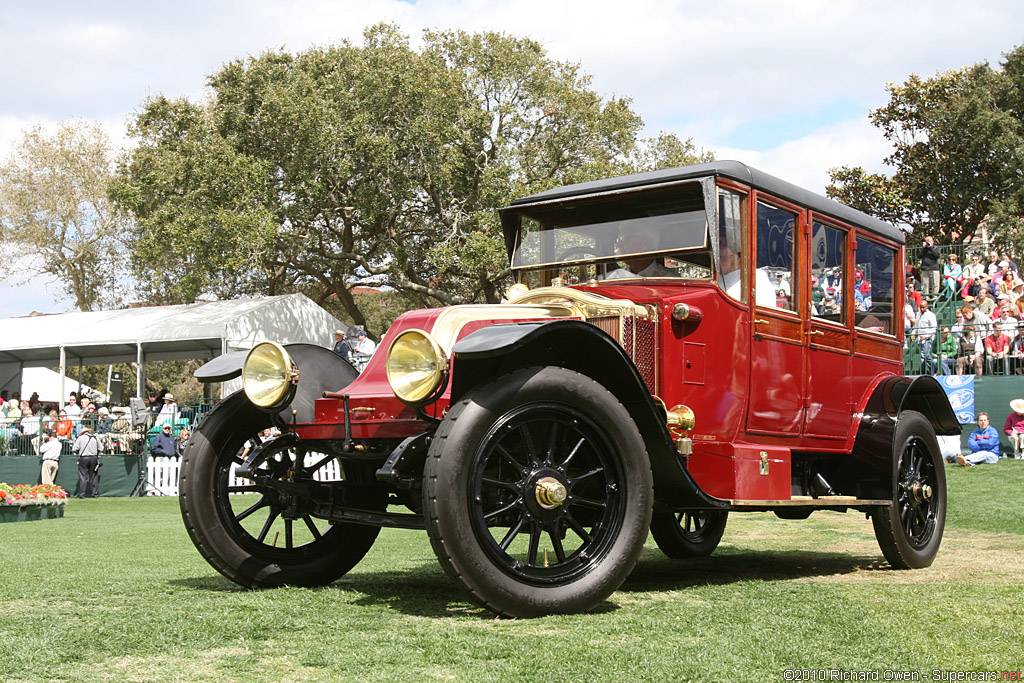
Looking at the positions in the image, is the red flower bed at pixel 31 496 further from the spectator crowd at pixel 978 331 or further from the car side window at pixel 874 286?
the spectator crowd at pixel 978 331

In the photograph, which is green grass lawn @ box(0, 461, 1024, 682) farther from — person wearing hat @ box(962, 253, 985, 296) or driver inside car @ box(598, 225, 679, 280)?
person wearing hat @ box(962, 253, 985, 296)

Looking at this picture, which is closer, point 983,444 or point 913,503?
point 913,503

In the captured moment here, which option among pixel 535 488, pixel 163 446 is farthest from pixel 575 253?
pixel 163 446

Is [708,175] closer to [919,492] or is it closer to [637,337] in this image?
[637,337]

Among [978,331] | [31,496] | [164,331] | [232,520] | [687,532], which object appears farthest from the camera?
[164,331]

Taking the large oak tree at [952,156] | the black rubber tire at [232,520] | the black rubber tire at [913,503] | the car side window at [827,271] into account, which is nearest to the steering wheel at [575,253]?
the car side window at [827,271]

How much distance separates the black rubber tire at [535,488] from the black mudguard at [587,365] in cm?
19

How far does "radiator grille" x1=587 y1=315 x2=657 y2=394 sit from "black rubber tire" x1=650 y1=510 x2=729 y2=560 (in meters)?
1.99

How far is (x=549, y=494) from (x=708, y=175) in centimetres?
261

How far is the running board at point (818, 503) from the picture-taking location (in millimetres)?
6137

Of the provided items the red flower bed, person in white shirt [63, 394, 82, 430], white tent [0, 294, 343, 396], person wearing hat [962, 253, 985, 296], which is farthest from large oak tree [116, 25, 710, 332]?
the red flower bed

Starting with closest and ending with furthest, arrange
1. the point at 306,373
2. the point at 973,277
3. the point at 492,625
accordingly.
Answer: the point at 492,625, the point at 306,373, the point at 973,277

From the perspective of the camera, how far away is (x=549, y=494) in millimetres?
4770

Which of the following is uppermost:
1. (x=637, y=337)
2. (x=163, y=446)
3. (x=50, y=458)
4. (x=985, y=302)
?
(x=985, y=302)
